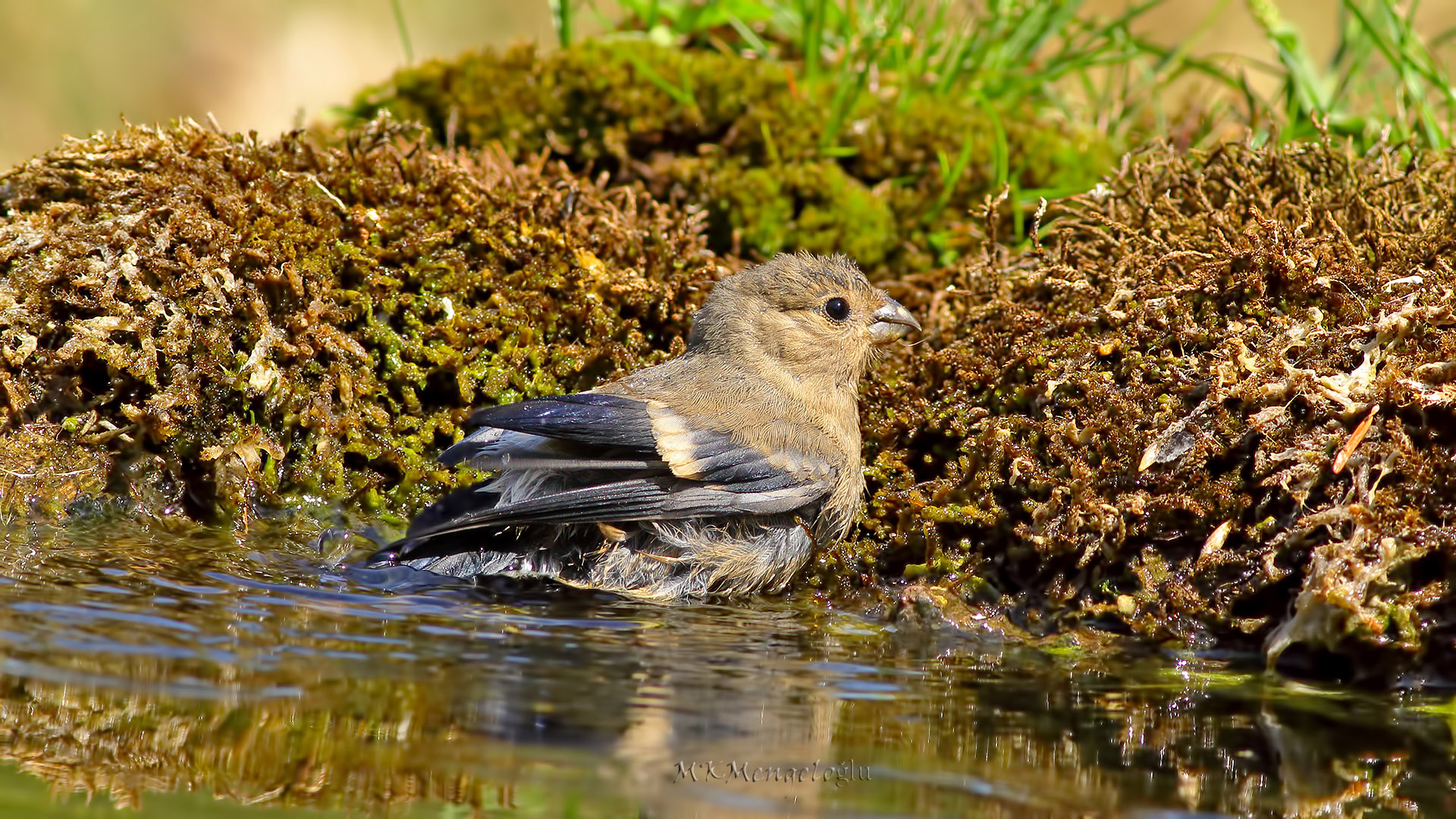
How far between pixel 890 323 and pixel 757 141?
178 cm

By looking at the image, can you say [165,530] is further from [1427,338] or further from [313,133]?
[1427,338]

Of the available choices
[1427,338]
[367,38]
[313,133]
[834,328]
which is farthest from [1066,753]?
[367,38]

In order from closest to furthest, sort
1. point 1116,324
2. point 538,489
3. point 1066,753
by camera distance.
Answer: point 1066,753 < point 538,489 < point 1116,324

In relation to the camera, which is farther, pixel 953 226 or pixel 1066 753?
pixel 953 226

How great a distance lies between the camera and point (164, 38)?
12344mm

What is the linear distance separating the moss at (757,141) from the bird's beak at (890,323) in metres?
1.10

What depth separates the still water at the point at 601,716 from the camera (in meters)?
2.61

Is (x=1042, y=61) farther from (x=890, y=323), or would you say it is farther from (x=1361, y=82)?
(x=890, y=323)

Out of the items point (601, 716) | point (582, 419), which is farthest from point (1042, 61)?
point (601, 716)

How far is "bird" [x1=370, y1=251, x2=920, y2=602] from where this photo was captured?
14.7ft

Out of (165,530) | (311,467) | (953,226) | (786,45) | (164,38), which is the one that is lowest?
(165,530)

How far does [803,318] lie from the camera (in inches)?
213

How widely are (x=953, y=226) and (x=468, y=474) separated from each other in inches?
116

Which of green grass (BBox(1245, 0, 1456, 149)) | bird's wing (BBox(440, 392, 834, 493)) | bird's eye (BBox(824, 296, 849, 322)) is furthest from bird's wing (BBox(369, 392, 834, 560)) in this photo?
green grass (BBox(1245, 0, 1456, 149))
